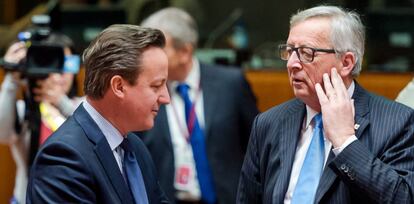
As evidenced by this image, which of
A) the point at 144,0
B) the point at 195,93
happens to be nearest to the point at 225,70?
the point at 195,93

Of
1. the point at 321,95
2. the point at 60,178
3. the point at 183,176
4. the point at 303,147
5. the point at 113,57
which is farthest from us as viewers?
the point at 183,176

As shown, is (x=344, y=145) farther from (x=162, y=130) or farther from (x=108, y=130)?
(x=162, y=130)

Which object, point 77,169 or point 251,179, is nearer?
point 77,169

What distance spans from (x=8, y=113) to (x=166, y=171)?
882 millimetres

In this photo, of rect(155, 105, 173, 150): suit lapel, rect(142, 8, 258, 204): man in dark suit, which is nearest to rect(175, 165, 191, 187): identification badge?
rect(142, 8, 258, 204): man in dark suit

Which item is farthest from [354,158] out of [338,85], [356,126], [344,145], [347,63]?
[347,63]

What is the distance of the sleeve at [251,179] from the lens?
3.64 metres

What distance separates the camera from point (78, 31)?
6.71 meters

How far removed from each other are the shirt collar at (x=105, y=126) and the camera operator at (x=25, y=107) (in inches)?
57.3

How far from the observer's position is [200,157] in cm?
497

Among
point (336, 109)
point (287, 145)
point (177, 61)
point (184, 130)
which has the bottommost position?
point (184, 130)

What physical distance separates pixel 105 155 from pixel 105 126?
12cm

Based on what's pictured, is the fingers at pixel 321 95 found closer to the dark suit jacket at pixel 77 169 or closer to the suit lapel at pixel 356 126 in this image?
the suit lapel at pixel 356 126

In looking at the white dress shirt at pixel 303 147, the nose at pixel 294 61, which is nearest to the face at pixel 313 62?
the nose at pixel 294 61
